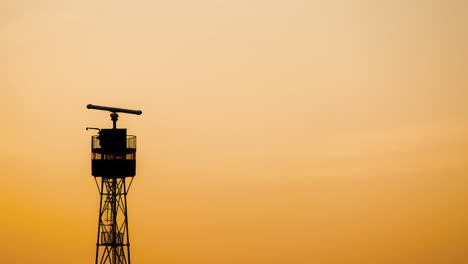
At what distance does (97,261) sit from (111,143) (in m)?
9.61

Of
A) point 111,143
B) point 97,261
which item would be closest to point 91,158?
point 111,143

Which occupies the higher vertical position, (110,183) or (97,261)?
(110,183)

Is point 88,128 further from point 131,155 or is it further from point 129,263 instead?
point 129,263

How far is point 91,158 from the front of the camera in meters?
83.4

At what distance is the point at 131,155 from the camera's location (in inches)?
3300

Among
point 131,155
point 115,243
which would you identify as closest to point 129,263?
point 115,243

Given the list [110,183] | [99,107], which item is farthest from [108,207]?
[99,107]

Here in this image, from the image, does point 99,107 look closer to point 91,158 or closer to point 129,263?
point 91,158


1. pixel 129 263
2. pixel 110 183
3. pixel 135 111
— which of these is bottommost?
pixel 129 263

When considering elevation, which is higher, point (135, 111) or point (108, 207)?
point (135, 111)

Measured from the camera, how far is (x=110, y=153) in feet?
271

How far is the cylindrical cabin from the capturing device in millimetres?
82625

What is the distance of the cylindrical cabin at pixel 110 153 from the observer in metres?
82.6

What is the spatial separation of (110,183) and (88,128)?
15.7ft
